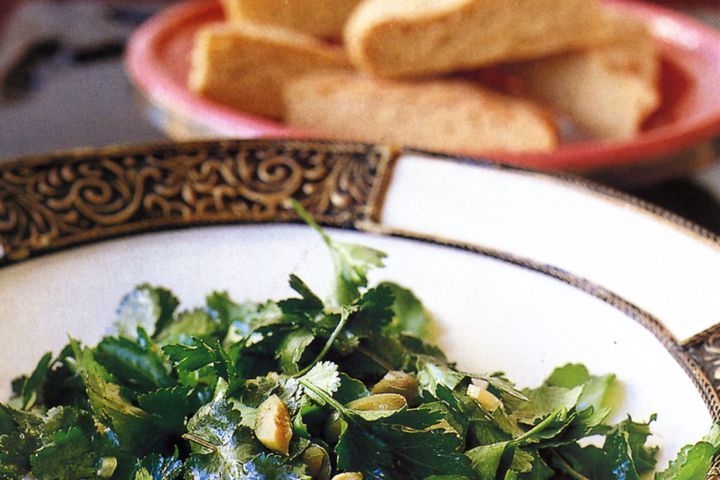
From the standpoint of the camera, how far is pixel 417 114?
1.49 m

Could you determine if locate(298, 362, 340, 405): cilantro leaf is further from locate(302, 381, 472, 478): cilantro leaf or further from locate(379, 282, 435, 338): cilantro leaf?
locate(379, 282, 435, 338): cilantro leaf

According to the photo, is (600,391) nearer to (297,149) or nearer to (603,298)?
(603,298)

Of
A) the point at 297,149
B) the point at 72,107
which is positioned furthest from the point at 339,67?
the point at 297,149

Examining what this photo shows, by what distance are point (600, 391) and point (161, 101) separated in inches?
37.5

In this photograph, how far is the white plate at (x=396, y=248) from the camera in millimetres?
791

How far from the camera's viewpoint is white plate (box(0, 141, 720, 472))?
791mm

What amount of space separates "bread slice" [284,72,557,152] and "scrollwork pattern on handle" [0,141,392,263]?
0.50m

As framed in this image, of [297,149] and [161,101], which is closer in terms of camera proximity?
[297,149]

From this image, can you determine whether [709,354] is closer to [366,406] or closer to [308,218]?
[366,406]

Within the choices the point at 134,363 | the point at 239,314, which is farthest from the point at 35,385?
the point at 239,314

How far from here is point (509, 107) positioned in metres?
1.50

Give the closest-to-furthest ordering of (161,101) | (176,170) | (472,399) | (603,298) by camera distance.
Answer: 1. (472,399)
2. (603,298)
3. (176,170)
4. (161,101)

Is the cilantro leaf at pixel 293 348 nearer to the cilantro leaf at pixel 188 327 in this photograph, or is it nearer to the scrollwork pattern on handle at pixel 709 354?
the cilantro leaf at pixel 188 327

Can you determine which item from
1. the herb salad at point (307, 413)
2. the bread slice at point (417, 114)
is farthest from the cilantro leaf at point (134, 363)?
the bread slice at point (417, 114)
